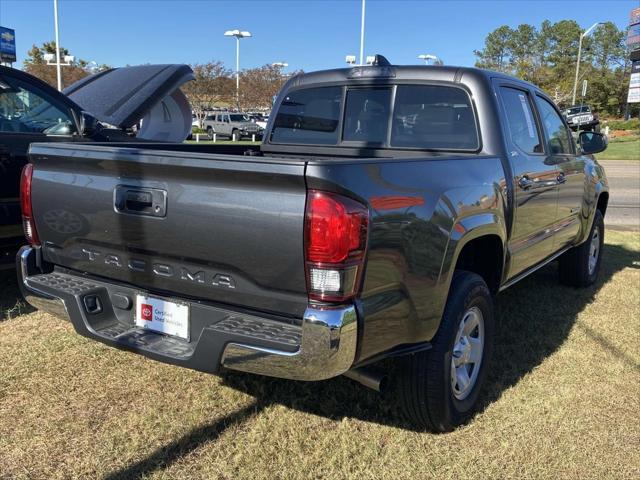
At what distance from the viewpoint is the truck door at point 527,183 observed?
3705 millimetres

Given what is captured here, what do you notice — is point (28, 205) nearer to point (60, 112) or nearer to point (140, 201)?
point (140, 201)

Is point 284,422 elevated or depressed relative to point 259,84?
depressed

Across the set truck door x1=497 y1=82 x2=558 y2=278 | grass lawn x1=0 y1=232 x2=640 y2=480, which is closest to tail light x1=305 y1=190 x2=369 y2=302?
grass lawn x1=0 y1=232 x2=640 y2=480

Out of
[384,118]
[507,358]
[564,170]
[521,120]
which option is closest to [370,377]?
[507,358]

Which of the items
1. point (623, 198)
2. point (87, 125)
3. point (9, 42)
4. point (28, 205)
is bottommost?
point (623, 198)

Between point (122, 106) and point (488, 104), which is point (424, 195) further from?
point (122, 106)

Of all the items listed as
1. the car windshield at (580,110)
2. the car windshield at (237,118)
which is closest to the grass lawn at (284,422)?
the car windshield at (580,110)

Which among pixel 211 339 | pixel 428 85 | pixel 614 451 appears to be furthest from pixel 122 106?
pixel 614 451

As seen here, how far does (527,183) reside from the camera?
3.79 m

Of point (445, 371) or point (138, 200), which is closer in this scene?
point (138, 200)

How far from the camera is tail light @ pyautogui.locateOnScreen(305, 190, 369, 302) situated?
220 cm

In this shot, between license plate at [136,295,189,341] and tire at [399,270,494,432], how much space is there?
111cm

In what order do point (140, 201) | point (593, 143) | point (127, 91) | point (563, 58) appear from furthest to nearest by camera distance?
point (563, 58) < point (127, 91) < point (593, 143) < point (140, 201)

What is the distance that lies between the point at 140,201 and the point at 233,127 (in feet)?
122
